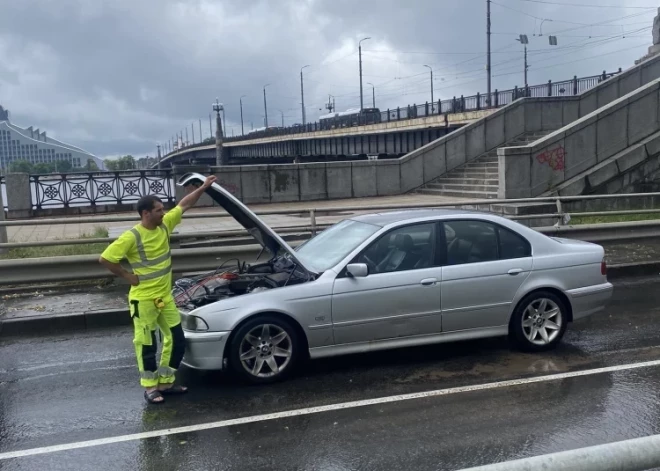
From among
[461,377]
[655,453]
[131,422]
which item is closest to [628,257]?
[461,377]

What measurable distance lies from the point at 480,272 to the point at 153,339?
321 cm

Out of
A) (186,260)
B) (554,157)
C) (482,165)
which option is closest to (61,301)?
(186,260)

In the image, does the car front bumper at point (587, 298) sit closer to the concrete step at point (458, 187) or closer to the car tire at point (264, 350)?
the car tire at point (264, 350)

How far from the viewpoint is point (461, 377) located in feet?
20.4

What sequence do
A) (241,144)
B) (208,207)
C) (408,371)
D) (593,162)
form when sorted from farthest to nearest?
1. (241,144)
2. (208,207)
3. (593,162)
4. (408,371)

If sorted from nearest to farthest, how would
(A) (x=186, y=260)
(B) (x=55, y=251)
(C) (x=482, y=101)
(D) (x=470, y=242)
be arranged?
(D) (x=470, y=242), (A) (x=186, y=260), (B) (x=55, y=251), (C) (x=482, y=101)

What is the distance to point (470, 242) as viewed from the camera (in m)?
6.85

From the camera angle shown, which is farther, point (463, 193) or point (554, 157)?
point (463, 193)

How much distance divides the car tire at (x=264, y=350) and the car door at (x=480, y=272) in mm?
1562

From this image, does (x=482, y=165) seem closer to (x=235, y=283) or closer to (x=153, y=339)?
(x=235, y=283)

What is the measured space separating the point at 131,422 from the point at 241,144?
8126 cm

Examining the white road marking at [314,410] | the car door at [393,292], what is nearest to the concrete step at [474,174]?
the car door at [393,292]

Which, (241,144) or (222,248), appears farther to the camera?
(241,144)

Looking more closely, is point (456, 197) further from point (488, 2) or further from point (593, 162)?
point (488, 2)
